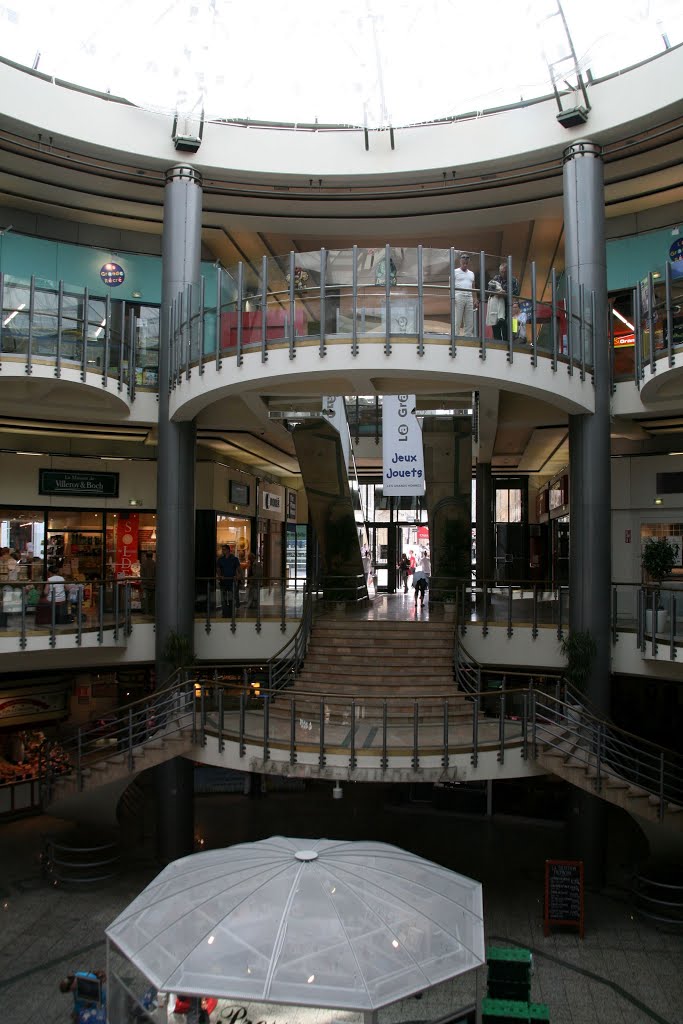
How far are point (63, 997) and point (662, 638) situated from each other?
9103 mm

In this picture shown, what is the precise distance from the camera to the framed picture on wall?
66.3ft

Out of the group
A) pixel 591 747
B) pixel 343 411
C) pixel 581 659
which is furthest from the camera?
pixel 343 411

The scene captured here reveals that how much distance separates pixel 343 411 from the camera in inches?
609

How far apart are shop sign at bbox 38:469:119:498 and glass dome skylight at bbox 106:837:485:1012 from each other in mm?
12289

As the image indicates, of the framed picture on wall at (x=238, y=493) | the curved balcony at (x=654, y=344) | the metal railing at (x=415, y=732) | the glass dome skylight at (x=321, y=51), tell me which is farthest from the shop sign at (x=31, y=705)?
the curved balcony at (x=654, y=344)

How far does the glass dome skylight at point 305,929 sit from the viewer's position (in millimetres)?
5453

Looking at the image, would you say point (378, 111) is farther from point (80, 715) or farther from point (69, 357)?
point (80, 715)

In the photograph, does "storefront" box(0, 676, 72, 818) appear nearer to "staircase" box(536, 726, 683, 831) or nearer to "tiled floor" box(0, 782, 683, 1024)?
"tiled floor" box(0, 782, 683, 1024)

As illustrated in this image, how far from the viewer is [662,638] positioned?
461 inches

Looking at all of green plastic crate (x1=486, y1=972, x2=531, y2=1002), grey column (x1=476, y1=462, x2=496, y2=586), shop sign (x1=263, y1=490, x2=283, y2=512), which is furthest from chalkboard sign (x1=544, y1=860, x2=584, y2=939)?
shop sign (x1=263, y1=490, x2=283, y2=512)

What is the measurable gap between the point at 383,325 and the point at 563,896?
26.8 feet

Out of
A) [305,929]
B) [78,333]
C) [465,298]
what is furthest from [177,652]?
[305,929]

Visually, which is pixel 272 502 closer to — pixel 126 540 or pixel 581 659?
pixel 126 540

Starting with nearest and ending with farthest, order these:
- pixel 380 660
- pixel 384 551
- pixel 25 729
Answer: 1. pixel 380 660
2. pixel 25 729
3. pixel 384 551
